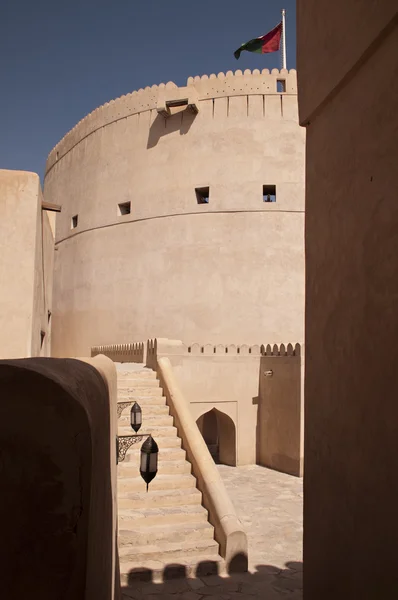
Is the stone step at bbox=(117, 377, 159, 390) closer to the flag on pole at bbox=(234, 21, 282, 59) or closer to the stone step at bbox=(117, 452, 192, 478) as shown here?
the stone step at bbox=(117, 452, 192, 478)

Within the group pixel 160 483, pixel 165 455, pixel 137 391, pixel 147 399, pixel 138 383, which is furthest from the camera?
pixel 138 383

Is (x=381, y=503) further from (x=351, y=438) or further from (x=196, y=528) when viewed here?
(x=196, y=528)

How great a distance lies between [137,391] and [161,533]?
3.21 meters

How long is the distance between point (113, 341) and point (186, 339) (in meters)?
2.60

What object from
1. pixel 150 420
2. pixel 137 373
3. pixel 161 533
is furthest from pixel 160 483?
pixel 137 373

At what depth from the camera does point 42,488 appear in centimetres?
162

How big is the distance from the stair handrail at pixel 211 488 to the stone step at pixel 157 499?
175 millimetres

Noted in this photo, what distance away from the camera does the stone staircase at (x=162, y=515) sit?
5.80 m

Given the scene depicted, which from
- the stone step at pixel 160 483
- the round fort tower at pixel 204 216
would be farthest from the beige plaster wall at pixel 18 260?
the round fort tower at pixel 204 216

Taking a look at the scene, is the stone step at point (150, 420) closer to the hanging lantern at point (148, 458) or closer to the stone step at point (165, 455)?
the stone step at point (165, 455)

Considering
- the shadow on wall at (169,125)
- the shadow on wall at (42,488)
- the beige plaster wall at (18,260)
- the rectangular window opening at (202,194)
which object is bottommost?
the shadow on wall at (42,488)

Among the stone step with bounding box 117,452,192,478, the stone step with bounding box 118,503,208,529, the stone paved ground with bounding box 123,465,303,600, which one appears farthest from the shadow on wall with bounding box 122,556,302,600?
the stone step with bounding box 117,452,192,478

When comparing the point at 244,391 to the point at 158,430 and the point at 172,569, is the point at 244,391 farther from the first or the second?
the point at 172,569

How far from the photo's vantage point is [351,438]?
258 centimetres
